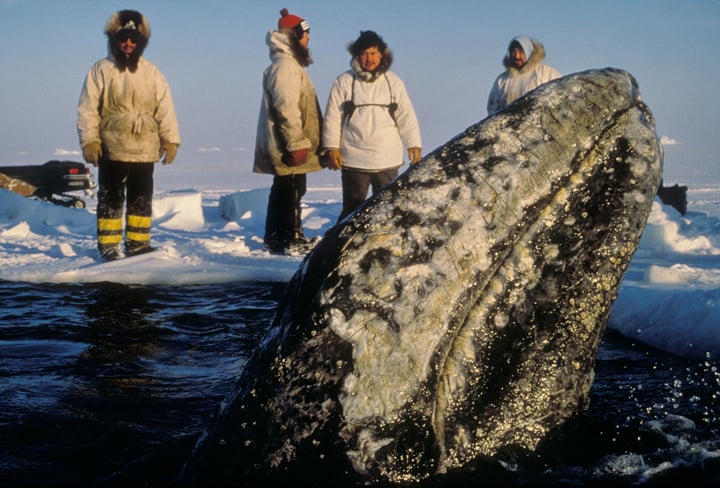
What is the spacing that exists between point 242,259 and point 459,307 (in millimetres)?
5749

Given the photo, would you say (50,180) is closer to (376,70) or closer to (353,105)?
(353,105)

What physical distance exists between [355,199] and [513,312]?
6056 mm

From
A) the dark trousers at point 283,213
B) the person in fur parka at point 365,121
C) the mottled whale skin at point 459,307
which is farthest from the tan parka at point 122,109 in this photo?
the mottled whale skin at point 459,307

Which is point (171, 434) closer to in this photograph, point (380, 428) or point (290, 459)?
point (290, 459)

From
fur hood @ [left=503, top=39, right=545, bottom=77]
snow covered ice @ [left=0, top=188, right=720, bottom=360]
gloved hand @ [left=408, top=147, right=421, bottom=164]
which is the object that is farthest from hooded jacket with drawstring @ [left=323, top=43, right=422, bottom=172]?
fur hood @ [left=503, top=39, right=545, bottom=77]

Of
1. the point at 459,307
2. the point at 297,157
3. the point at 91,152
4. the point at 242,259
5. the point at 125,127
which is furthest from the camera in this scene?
the point at 297,157

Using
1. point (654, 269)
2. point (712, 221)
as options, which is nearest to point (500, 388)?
point (654, 269)

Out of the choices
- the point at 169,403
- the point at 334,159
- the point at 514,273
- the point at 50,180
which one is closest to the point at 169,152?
the point at 334,159

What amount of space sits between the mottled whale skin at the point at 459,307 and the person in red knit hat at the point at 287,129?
5.98 m

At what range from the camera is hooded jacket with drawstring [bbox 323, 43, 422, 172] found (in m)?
7.85

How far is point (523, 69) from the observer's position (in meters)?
9.19

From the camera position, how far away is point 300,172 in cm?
A: 830

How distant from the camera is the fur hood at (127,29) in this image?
771 centimetres

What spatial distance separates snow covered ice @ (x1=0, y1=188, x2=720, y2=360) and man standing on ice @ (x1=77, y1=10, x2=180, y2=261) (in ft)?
1.30
